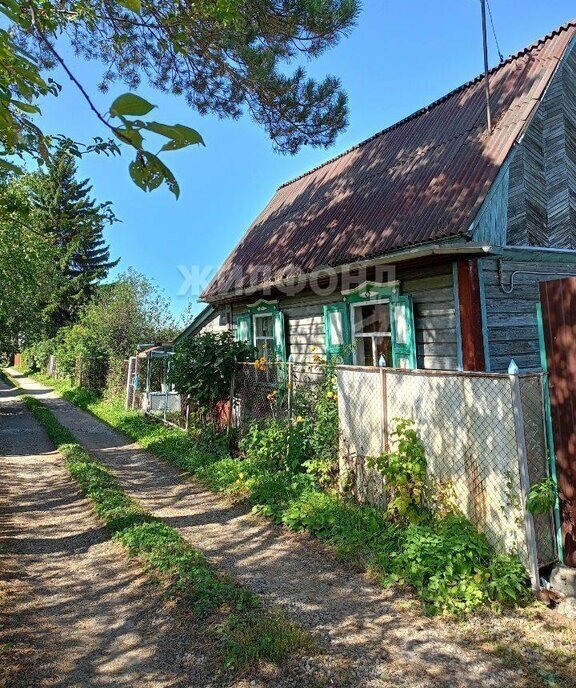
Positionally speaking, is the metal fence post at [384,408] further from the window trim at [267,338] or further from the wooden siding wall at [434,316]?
the window trim at [267,338]

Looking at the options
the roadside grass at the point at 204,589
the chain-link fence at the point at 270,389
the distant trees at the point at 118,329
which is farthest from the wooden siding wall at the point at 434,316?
the distant trees at the point at 118,329

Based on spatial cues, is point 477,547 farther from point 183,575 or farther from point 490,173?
point 490,173

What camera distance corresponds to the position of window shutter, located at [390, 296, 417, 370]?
21.4 ft

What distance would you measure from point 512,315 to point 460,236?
150 cm

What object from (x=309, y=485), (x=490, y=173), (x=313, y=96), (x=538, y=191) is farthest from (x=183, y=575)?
(x=313, y=96)

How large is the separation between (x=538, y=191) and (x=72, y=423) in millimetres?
13168

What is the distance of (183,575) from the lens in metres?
4.13

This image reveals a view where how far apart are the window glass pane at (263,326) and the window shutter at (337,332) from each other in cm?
223

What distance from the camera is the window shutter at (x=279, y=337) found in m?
9.36

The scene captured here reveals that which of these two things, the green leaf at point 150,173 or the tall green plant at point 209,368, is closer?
the green leaf at point 150,173

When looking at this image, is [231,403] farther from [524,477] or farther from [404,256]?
[524,477]

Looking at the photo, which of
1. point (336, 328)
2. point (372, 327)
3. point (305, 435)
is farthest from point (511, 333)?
point (305, 435)

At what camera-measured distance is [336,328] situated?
8.00 m

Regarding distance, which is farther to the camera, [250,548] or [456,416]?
[250,548]
